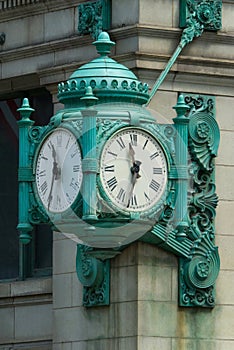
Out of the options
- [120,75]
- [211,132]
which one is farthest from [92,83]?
[211,132]

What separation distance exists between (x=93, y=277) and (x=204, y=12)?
120 inches

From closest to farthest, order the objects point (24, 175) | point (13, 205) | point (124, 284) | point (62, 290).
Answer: point (24, 175), point (124, 284), point (62, 290), point (13, 205)

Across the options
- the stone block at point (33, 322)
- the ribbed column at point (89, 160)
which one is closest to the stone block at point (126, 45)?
the ribbed column at point (89, 160)

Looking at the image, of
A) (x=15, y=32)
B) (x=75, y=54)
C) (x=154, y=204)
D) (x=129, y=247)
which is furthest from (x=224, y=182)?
(x=15, y=32)

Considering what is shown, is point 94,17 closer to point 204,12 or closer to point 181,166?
point 204,12

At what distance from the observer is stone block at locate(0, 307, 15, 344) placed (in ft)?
92.5

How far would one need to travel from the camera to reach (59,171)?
82.9 feet

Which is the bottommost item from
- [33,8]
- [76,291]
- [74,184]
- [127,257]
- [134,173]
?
[76,291]

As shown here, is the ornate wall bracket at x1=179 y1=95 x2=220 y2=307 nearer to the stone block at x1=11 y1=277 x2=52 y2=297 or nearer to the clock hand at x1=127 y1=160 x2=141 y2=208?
the clock hand at x1=127 y1=160 x2=141 y2=208

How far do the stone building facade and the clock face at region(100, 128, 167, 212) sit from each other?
0.83 metres

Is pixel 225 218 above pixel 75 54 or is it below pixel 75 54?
below

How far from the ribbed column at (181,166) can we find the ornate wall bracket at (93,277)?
1.23m

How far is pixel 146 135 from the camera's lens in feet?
83.1

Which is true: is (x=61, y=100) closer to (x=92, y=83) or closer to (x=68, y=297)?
(x=92, y=83)
